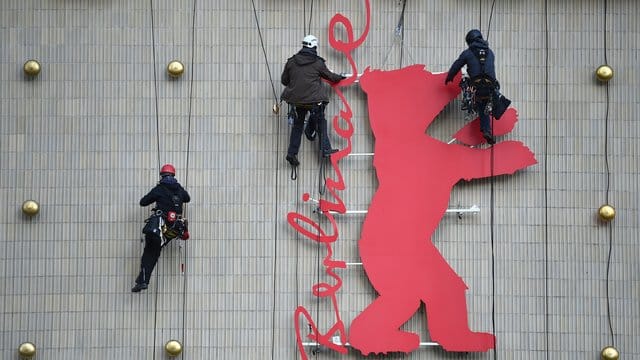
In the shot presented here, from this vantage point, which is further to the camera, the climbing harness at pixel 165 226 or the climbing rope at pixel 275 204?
the climbing rope at pixel 275 204

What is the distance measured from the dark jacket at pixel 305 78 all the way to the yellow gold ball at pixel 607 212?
264cm

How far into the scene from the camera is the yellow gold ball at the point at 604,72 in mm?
8828

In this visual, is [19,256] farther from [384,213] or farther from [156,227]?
[384,213]

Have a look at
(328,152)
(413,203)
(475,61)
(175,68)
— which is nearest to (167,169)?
(175,68)

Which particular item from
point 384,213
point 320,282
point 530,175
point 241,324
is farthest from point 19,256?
point 530,175

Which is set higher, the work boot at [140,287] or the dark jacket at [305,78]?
the dark jacket at [305,78]

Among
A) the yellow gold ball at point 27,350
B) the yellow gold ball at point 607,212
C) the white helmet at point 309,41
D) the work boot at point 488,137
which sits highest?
the white helmet at point 309,41

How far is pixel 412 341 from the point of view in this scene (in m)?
8.51

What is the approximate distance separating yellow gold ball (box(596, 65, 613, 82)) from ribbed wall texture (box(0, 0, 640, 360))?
0.39 feet

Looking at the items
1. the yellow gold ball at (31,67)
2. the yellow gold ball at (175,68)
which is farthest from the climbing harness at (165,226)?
the yellow gold ball at (31,67)

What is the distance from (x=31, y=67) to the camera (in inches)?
349

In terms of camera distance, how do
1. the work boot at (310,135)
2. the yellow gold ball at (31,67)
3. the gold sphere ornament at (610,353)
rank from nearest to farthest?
the gold sphere ornament at (610,353) < the work boot at (310,135) < the yellow gold ball at (31,67)

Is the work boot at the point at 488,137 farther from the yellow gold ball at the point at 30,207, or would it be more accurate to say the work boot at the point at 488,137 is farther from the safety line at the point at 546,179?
the yellow gold ball at the point at 30,207

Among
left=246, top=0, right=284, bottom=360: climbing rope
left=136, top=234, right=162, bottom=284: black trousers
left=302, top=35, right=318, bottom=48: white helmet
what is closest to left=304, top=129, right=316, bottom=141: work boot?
left=246, top=0, right=284, bottom=360: climbing rope
